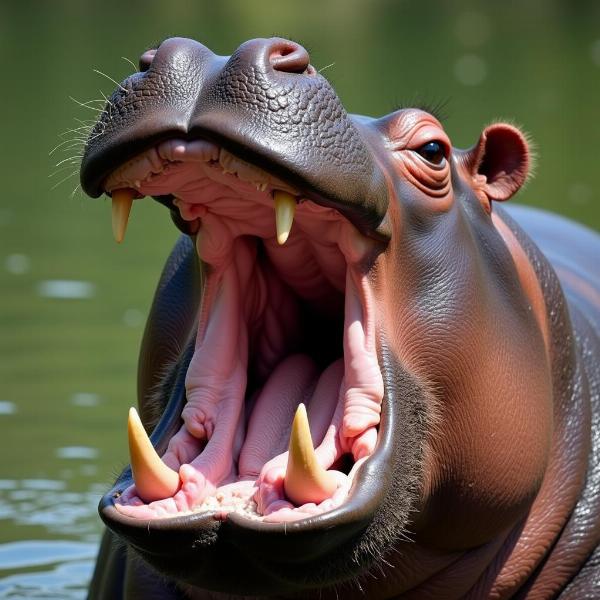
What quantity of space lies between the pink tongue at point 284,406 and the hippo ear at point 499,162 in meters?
0.64

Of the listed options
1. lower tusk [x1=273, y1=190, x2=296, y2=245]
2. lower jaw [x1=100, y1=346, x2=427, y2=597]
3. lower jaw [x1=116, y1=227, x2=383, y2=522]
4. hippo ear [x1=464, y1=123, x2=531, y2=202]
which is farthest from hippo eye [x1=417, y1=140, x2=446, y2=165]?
lower tusk [x1=273, y1=190, x2=296, y2=245]

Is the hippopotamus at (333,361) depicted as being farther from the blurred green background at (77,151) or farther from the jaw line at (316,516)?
the blurred green background at (77,151)

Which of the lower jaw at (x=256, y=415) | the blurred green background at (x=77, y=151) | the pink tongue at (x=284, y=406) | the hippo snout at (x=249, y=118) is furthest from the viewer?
the blurred green background at (x=77, y=151)

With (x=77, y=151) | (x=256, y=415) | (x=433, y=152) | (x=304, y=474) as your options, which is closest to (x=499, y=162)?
(x=433, y=152)

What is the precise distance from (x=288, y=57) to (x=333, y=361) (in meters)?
0.96

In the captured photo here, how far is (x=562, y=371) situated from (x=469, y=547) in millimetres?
584

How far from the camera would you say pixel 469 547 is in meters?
3.94

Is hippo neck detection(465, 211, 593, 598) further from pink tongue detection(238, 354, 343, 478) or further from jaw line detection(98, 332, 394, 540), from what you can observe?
jaw line detection(98, 332, 394, 540)

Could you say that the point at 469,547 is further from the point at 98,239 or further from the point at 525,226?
the point at 98,239

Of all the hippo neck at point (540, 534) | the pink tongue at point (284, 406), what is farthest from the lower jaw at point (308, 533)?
the hippo neck at point (540, 534)

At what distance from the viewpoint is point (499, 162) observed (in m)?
4.10

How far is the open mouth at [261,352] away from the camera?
3.25m

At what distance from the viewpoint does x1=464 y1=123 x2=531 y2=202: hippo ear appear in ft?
13.3

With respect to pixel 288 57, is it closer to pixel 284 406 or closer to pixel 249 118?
pixel 249 118
